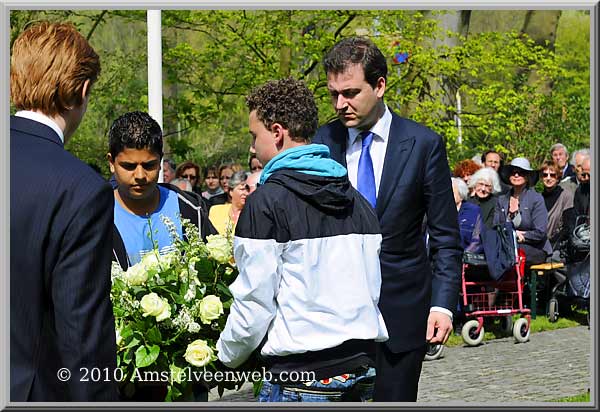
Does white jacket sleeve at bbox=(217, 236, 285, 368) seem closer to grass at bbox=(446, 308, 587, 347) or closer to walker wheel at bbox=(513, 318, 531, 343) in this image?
grass at bbox=(446, 308, 587, 347)

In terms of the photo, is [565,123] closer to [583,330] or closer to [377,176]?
[583,330]

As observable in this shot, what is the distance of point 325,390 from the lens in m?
3.78

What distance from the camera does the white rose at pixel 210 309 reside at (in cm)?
421

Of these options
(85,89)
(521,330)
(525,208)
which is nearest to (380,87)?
(85,89)

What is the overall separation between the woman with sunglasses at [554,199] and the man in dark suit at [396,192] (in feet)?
29.4

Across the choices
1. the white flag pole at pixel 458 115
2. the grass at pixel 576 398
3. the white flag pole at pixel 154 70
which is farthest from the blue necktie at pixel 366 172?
the white flag pole at pixel 458 115

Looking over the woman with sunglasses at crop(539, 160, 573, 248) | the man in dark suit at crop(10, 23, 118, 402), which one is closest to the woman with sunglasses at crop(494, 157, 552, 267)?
the woman with sunglasses at crop(539, 160, 573, 248)

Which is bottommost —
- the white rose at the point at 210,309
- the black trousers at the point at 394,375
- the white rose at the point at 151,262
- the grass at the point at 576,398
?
the grass at the point at 576,398

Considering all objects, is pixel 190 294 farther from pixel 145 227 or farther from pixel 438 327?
pixel 438 327

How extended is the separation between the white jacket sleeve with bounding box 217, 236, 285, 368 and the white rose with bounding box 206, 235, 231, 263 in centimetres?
54

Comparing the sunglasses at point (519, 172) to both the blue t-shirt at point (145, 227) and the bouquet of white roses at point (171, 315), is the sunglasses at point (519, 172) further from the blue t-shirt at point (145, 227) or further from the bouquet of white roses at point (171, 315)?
the bouquet of white roses at point (171, 315)

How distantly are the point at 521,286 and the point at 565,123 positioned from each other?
7566 mm

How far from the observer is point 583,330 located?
12266 mm

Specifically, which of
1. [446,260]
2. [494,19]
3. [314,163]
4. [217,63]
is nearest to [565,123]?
[217,63]
